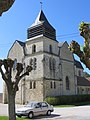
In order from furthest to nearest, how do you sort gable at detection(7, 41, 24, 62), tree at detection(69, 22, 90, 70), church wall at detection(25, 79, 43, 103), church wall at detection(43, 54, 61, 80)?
gable at detection(7, 41, 24, 62) < church wall at detection(43, 54, 61, 80) < church wall at detection(25, 79, 43, 103) < tree at detection(69, 22, 90, 70)

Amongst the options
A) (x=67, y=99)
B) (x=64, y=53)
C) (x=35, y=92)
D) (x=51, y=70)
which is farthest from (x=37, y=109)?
(x=64, y=53)

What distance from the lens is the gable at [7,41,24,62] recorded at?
4534 centimetres

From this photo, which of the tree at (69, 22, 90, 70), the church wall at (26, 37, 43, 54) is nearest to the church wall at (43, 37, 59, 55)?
the church wall at (26, 37, 43, 54)

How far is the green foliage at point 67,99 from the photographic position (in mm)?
38750

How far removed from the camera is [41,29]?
42.7m

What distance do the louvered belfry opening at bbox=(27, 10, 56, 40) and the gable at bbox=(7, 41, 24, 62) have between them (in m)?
2.75

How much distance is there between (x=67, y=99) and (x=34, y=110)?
19110 mm

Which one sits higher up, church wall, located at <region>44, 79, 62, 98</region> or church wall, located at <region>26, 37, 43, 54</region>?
church wall, located at <region>26, 37, 43, 54</region>

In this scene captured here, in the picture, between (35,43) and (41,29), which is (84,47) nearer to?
(41,29)

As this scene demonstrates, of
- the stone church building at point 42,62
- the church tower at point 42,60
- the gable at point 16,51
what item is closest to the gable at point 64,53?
the stone church building at point 42,62

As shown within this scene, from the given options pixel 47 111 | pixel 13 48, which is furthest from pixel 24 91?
pixel 47 111

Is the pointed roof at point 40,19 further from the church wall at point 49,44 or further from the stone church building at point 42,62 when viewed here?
the church wall at point 49,44

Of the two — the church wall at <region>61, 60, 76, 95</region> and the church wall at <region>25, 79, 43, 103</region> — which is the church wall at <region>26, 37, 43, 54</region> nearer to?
the church wall at <region>25, 79, 43, 103</region>

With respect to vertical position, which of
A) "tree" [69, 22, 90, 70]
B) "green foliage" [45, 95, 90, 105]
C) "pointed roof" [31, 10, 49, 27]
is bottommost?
"green foliage" [45, 95, 90, 105]
